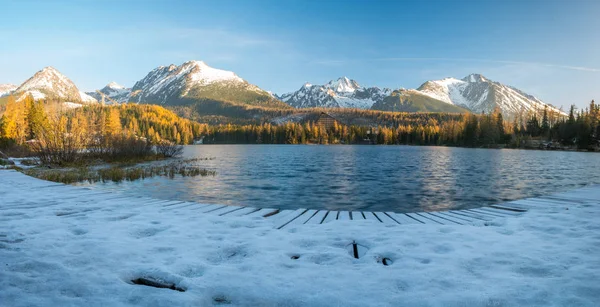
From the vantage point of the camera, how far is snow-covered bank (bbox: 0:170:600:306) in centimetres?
364

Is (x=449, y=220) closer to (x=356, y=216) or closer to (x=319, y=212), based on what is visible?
(x=356, y=216)

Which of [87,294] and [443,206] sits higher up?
[87,294]

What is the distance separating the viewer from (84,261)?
4.61 meters

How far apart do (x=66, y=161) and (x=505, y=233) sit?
37.8 m

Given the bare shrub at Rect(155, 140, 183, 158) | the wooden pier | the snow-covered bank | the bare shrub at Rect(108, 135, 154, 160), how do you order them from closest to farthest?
the snow-covered bank < the wooden pier < the bare shrub at Rect(108, 135, 154, 160) < the bare shrub at Rect(155, 140, 183, 158)

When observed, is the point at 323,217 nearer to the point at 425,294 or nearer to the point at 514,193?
the point at 425,294

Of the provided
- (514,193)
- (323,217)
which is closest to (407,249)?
(323,217)

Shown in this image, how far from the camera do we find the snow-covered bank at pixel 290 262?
3.64 metres

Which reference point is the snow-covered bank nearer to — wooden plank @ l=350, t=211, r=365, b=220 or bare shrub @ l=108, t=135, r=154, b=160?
wooden plank @ l=350, t=211, r=365, b=220

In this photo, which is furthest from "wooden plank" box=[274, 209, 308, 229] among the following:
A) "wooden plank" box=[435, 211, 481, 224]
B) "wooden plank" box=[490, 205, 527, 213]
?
"wooden plank" box=[490, 205, 527, 213]

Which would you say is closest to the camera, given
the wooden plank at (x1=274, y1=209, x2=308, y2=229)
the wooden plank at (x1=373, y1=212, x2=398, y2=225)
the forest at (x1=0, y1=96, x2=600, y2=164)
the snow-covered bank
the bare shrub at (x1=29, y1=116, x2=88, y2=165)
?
the snow-covered bank

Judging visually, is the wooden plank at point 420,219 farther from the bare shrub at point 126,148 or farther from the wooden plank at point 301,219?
the bare shrub at point 126,148

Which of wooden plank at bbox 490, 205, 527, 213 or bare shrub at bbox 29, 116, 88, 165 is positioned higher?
bare shrub at bbox 29, 116, 88, 165

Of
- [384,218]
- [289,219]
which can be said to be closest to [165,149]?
[289,219]
